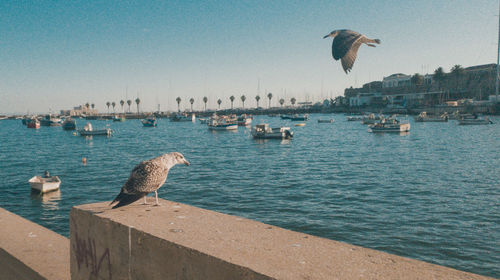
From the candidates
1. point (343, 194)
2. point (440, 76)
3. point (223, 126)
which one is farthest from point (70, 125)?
point (440, 76)

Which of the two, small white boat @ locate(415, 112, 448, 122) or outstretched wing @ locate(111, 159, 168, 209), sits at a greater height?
outstretched wing @ locate(111, 159, 168, 209)

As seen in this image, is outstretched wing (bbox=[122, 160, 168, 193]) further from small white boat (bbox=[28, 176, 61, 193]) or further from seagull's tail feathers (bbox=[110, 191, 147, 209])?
small white boat (bbox=[28, 176, 61, 193])

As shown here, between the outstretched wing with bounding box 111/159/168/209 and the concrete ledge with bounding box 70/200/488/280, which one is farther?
the outstretched wing with bounding box 111/159/168/209

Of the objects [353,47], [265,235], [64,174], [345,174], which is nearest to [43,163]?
[64,174]

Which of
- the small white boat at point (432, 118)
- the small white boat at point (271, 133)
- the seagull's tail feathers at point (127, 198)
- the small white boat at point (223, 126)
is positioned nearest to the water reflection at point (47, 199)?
the seagull's tail feathers at point (127, 198)

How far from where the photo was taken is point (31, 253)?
502cm

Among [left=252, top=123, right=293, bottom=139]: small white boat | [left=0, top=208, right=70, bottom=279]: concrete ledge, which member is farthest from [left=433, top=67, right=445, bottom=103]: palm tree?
[left=0, top=208, right=70, bottom=279]: concrete ledge

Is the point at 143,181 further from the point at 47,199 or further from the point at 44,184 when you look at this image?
the point at 44,184

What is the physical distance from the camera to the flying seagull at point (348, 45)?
950cm

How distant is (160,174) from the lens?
4680 mm

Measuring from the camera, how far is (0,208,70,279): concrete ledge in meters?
4.61

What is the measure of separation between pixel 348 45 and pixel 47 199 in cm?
2180

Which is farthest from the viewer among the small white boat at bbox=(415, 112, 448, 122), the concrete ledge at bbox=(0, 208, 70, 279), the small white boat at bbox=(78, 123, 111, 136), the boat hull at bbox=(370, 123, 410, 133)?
the small white boat at bbox=(415, 112, 448, 122)

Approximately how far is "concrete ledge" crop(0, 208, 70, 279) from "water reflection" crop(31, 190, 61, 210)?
692 inches
